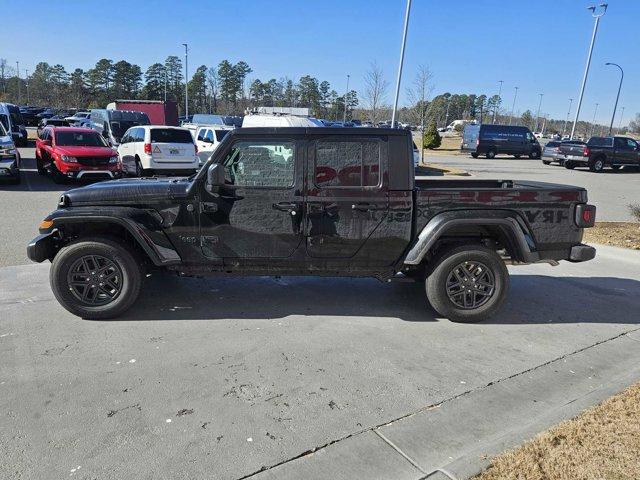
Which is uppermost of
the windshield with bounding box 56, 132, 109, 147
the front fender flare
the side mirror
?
the side mirror

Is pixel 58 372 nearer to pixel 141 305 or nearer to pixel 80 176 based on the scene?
pixel 141 305

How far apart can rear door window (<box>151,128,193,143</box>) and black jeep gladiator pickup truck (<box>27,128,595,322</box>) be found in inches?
463

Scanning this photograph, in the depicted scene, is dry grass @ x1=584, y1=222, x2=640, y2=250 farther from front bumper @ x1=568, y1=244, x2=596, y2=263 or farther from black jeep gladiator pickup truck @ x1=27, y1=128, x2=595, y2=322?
black jeep gladiator pickup truck @ x1=27, y1=128, x2=595, y2=322

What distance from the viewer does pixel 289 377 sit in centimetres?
376

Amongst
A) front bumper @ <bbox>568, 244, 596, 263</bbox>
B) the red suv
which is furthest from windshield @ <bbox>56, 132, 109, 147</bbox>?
front bumper @ <bbox>568, 244, 596, 263</bbox>

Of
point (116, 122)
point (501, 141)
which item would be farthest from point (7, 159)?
point (501, 141)

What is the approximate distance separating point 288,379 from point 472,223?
2260 mm

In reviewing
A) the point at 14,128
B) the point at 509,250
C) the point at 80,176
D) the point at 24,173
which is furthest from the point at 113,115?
the point at 509,250

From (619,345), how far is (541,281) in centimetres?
205

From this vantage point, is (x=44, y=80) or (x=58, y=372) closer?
(x=58, y=372)

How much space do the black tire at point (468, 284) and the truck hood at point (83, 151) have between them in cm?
1211

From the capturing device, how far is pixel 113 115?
22.8 metres

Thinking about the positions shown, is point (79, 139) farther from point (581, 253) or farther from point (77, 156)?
point (581, 253)

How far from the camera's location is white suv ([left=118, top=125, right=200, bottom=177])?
15.8m
